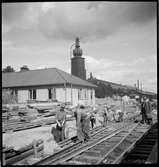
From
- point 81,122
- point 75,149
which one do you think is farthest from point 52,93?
point 75,149

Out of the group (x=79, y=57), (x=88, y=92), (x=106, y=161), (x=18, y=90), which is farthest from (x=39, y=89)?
(x=106, y=161)

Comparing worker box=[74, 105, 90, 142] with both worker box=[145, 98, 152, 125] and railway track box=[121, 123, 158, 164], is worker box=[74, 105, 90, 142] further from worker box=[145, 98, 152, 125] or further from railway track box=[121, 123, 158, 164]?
worker box=[145, 98, 152, 125]

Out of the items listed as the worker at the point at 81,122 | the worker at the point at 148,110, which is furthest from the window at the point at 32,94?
the worker at the point at 81,122

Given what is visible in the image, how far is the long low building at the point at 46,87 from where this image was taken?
25.0 m

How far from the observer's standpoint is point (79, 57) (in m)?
35.3

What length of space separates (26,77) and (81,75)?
10636mm

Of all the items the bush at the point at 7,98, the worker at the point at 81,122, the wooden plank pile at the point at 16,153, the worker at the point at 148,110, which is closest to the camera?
the wooden plank pile at the point at 16,153

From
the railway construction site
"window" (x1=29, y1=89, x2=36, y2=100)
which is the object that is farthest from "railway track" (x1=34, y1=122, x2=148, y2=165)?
"window" (x1=29, y1=89, x2=36, y2=100)

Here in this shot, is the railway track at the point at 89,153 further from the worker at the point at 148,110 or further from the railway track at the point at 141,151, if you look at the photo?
the worker at the point at 148,110

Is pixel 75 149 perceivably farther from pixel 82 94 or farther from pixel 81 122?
pixel 82 94

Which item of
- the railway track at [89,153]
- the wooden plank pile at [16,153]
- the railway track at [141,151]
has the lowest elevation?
the railway track at [141,151]

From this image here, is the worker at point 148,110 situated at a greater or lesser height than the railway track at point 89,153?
greater

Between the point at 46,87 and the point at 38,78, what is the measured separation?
214 cm

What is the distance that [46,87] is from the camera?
25.7 meters
